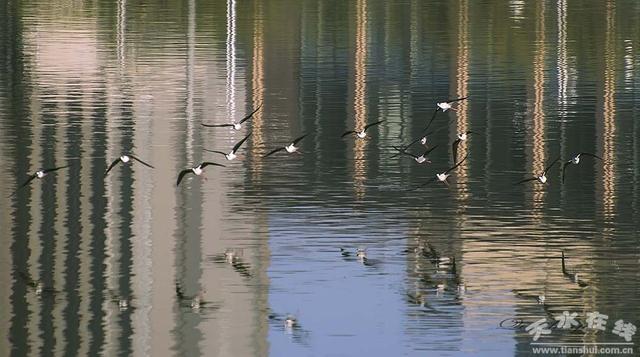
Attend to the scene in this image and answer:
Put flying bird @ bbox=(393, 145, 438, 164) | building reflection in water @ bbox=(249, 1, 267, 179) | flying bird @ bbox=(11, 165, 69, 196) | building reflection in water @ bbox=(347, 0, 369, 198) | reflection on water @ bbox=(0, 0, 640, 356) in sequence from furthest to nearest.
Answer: building reflection in water @ bbox=(249, 1, 267, 179)
flying bird @ bbox=(393, 145, 438, 164)
building reflection in water @ bbox=(347, 0, 369, 198)
flying bird @ bbox=(11, 165, 69, 196)
reflection on water @ bbox=(0, 0, 640, 356)

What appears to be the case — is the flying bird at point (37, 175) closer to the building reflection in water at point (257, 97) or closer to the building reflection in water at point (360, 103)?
the building reflection in water at point (257, 97)

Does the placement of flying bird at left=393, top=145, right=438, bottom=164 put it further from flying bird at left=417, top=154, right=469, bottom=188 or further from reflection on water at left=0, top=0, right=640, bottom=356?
flying bird at left=417, top=154, right=469, bottom=188

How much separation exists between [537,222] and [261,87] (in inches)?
912

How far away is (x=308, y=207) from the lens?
30734 millimetres

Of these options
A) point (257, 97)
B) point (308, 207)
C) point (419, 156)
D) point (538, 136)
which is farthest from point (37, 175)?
point (257, 97)

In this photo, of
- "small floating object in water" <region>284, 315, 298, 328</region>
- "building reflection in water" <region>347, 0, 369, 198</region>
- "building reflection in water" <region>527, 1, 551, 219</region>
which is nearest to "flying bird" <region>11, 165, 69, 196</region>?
"building reflection in water" <region>347, 0, 369, 198</region>

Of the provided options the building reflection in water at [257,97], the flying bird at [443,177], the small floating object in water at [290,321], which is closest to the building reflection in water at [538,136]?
the flying bird at [443,177]

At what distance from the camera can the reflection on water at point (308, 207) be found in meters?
22.8

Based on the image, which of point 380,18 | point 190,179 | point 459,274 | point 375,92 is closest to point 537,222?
point 459,274

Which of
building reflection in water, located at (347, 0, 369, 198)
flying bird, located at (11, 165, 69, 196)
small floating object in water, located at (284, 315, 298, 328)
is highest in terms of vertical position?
flying bird, located at (11, 165, 69, 196)

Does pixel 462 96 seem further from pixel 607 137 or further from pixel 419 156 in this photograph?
pixel 419 156

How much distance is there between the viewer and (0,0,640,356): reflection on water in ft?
74.7

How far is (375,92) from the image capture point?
168ft

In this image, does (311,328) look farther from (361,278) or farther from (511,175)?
(511,175)
